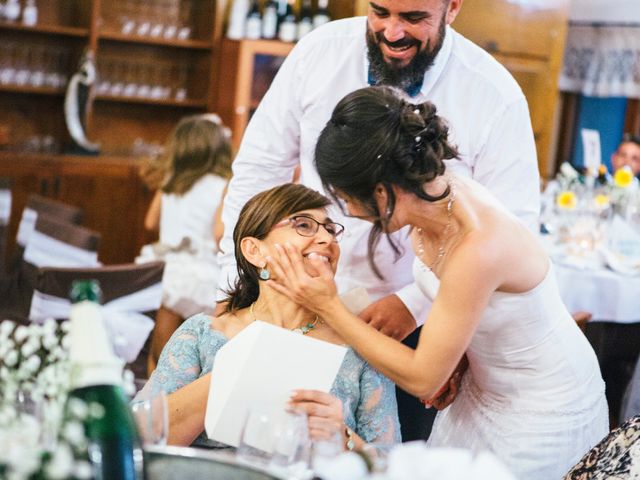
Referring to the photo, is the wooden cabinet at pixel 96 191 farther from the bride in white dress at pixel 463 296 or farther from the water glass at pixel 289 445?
the water glass at pixel 289 445

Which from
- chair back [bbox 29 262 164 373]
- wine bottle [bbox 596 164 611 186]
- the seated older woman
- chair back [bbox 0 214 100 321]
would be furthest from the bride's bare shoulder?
wine bottle [bbox 596 164 611 186]

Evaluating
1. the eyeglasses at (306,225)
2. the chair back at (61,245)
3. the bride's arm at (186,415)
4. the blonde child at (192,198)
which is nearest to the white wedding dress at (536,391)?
the eyeglasses at (306,225)

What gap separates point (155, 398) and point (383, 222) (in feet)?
2.21

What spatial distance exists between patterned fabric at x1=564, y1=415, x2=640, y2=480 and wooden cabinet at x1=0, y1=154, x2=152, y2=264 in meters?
4.80

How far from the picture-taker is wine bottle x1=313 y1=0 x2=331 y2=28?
21.7 ft

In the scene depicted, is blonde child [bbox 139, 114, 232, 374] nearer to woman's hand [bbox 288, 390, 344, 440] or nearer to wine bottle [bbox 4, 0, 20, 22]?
Result: wine bottle [bbox 4, 0, 20, 22]

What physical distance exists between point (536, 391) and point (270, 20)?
4.79 metres

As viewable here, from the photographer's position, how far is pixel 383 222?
1.90 metres

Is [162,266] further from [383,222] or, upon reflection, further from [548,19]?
[548,19]

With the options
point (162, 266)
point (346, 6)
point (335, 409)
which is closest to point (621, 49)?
point (346, 6)

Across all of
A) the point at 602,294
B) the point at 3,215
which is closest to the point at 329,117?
the point at 602,294

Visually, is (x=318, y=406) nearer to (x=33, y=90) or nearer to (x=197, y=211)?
(x=197, y=211)

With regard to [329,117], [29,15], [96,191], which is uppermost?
[29,15]

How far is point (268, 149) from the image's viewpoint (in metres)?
2.64
